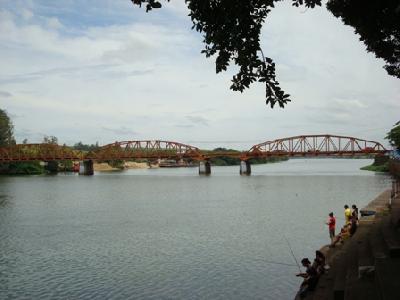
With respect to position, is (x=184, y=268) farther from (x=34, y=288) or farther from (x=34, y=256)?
(x=34, y=256)

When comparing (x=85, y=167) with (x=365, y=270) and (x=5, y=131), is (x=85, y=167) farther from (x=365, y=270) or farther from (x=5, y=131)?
(x=365, y=270)

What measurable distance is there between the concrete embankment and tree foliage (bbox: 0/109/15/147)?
169783mm

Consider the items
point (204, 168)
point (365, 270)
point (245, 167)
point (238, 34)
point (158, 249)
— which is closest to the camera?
point (238, 34)

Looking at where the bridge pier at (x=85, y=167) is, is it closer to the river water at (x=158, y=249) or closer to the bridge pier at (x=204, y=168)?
the bridge pier at (x=204, y=168)

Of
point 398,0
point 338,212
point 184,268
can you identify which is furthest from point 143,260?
point 338,212

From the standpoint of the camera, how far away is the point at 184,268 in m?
26.7

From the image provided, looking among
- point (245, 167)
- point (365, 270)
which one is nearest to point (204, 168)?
point (245, 167)

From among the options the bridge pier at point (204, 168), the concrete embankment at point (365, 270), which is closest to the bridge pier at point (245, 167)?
the bridge pier at point (204, 168)

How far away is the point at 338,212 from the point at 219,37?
44.6 m

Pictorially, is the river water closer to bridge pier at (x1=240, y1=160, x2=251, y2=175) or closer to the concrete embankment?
the concrete embankment

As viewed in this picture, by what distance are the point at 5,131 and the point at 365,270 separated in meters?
186

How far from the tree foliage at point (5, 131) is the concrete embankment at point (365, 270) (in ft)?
557

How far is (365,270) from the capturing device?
16406 mm

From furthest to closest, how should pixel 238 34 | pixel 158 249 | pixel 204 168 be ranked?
pixel 204 168
pixel 158 249
pixel 238 34
